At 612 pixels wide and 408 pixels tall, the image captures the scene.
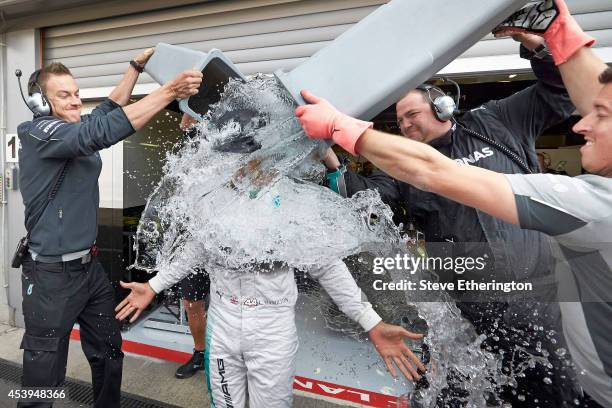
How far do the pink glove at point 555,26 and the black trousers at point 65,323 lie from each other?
8.28 feet

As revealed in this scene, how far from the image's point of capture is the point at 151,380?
2809 mm

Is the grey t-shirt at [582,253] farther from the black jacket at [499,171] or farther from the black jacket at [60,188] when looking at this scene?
the black jacket at [60,188]

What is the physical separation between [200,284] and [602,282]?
2596 mm

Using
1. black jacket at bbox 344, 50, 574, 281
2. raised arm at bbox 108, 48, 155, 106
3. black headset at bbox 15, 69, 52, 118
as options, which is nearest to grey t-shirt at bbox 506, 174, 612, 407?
black jacket at bbox 344, 50, 574, 281

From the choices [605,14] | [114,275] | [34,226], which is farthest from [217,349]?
[605,14]

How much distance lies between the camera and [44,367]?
1.88m

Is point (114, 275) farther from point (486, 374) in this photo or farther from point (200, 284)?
point (486, 374)

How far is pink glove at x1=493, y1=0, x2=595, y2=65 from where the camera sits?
1.33 meters

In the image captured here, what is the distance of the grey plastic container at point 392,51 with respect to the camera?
1149 millimetres

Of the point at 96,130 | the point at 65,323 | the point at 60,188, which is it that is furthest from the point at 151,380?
the point at 96,130

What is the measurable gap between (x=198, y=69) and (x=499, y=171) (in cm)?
138

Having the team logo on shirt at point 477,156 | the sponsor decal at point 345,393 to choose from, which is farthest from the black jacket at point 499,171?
the sponsor decal at point 345,393

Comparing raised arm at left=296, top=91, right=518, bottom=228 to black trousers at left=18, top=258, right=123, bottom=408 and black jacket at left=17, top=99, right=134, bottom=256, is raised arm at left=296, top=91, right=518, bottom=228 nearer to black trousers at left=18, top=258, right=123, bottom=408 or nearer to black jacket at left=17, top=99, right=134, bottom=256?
black jacket at left=17, top=99, right=134, bottom=256

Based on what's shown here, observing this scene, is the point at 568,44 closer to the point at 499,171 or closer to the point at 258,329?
the point at 499,171
